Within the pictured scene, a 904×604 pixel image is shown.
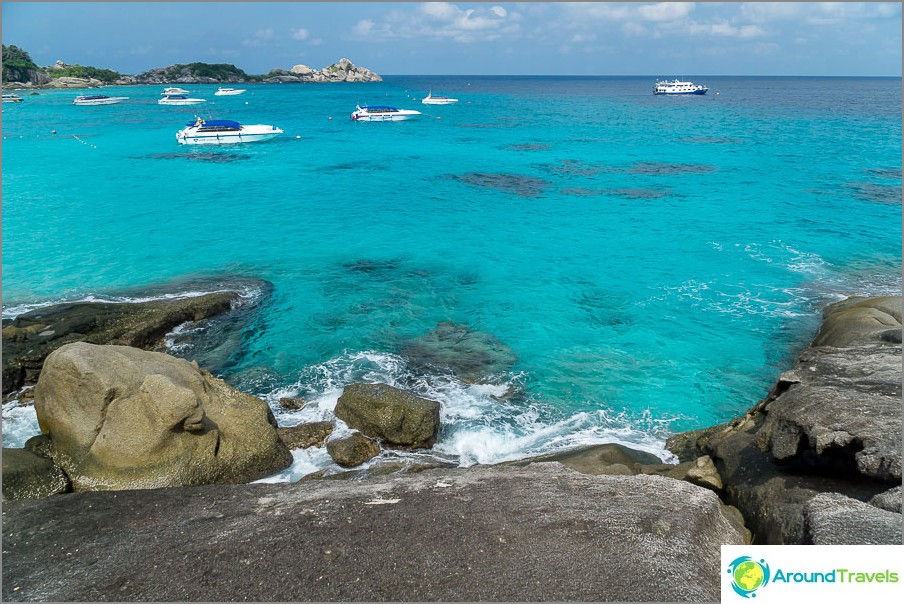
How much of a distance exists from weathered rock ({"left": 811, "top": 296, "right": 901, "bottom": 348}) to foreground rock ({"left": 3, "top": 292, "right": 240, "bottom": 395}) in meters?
22.5

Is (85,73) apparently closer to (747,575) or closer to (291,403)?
(291,403)

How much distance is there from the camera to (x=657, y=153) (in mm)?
61156

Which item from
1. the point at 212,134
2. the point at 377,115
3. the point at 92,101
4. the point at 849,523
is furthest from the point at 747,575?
the point at 92,101

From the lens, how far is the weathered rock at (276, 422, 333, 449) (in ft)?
51.7

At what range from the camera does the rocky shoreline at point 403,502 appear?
8531mm

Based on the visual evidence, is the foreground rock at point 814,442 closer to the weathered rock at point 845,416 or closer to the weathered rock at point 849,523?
the weathered rock at point 845,416

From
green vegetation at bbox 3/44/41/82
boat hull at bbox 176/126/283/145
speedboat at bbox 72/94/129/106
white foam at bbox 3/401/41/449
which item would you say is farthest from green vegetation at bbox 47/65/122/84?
white foam at bbox 3/401/41/449

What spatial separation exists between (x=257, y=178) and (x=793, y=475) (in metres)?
48.8

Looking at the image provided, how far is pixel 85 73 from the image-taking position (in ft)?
615

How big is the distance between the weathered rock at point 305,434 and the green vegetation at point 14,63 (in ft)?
619

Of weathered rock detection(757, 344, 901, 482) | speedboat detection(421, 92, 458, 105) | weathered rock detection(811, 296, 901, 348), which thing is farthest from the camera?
speedboat detection(421, 92, 458, 105)

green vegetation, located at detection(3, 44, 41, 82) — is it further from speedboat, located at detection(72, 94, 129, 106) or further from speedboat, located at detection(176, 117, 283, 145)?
speedboat, located at detection(176, 117, 283, 145)

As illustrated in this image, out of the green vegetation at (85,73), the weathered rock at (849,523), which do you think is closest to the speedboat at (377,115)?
the weathered rock at (849,523)

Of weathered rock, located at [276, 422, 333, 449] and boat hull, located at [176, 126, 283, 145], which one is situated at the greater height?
boat hull, located at [176, 126, 283, 145]
